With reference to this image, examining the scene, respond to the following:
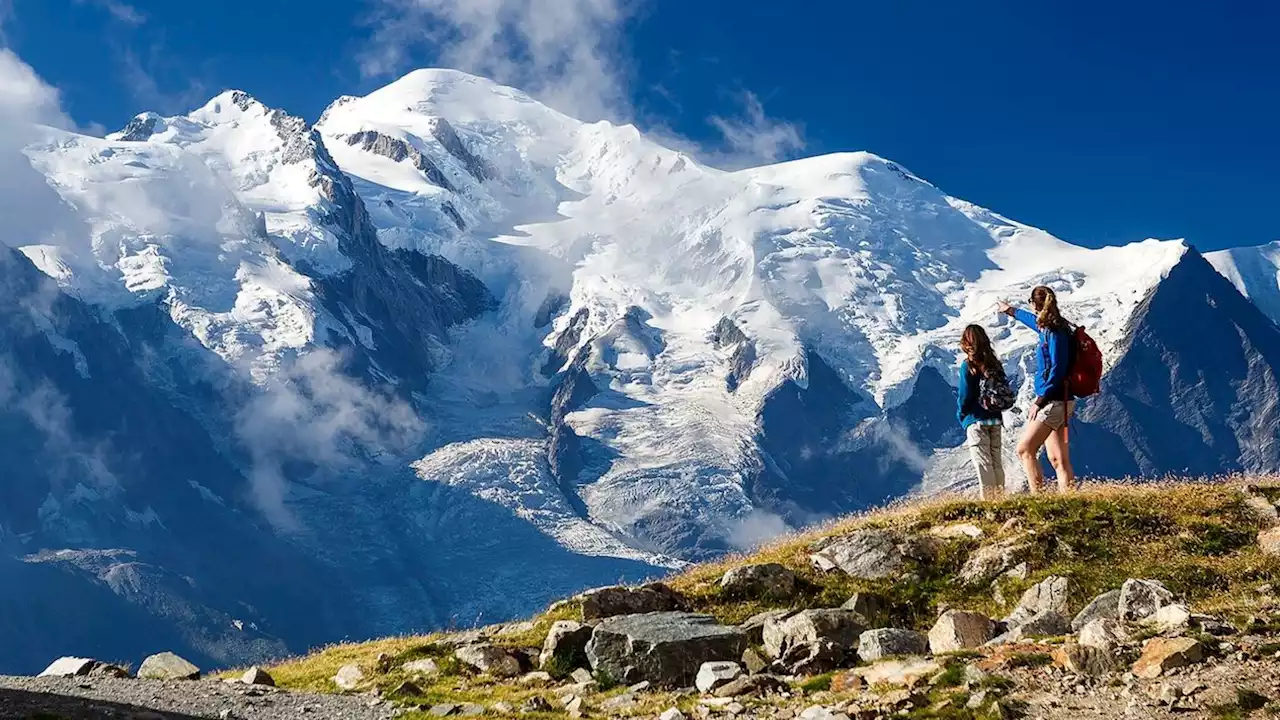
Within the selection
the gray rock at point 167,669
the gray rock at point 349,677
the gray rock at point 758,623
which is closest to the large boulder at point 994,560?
the gray rock at point 758,623

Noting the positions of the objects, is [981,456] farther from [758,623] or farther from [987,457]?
[758,623]

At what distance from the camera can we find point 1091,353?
20.5 m

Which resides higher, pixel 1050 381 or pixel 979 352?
pixel 979 352

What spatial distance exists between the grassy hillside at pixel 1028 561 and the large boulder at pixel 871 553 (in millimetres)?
259

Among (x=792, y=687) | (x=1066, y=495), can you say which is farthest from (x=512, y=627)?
(x=1066, y=495)

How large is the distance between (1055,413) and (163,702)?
1518 centimetres

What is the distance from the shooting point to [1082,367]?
20.5 m

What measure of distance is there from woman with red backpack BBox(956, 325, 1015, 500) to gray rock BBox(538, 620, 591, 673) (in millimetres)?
8068

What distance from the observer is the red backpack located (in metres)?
20.4

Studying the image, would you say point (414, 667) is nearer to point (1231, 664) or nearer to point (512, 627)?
point (512, 627)

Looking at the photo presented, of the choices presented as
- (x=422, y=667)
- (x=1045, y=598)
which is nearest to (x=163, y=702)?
(x=422, y=667)

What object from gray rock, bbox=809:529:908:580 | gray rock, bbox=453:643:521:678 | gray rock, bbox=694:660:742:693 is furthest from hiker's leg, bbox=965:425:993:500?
gray rock, bbox=453:643:521:678

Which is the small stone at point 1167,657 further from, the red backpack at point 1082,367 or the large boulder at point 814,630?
the red backpack at point 1082,367

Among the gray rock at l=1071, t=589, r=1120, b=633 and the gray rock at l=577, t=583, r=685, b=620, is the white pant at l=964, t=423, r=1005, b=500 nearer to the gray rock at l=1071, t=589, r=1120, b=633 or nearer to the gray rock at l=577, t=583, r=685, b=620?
the gray rock at l=1071, t=589, r=1120, b=633
